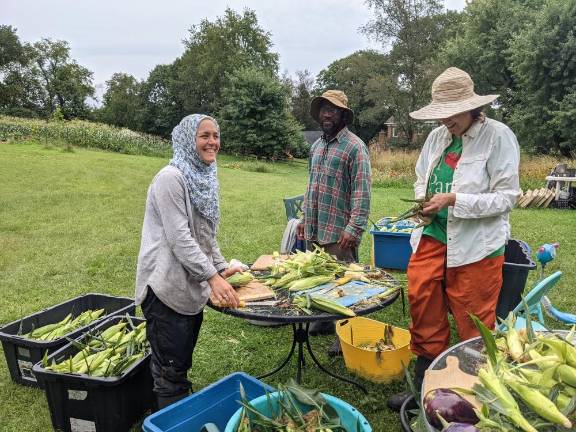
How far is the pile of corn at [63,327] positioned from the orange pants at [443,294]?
2625 mm

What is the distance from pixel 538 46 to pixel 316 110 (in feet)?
56.9

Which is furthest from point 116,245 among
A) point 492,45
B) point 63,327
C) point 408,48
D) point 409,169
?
point 408,48

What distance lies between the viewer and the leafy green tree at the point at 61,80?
195 ft

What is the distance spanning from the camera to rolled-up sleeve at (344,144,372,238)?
3.87 m

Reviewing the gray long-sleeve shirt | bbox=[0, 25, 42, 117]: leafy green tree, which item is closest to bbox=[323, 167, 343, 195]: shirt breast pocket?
the gray long-sleeve shirt

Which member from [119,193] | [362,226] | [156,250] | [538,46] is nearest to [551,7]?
[538,46]

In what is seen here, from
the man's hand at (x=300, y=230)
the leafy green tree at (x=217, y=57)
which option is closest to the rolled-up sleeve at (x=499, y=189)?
A: the man's hand at (x=300, y=230)

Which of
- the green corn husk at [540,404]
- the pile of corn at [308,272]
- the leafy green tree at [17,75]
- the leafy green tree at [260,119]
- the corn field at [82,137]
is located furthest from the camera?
the leafy green tree at [17,75]

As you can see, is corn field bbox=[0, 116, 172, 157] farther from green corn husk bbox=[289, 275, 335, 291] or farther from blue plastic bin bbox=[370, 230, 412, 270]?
green corn husk bbox=[289, 275, 335, 291]

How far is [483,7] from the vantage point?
2494cm

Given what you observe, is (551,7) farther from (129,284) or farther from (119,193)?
(129,284)

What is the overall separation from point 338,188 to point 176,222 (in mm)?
1924

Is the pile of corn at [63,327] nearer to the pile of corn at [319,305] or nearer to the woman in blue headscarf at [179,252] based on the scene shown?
the woman in blue headscarf at [179,252]

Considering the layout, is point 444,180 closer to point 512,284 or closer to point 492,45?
point 512,284
